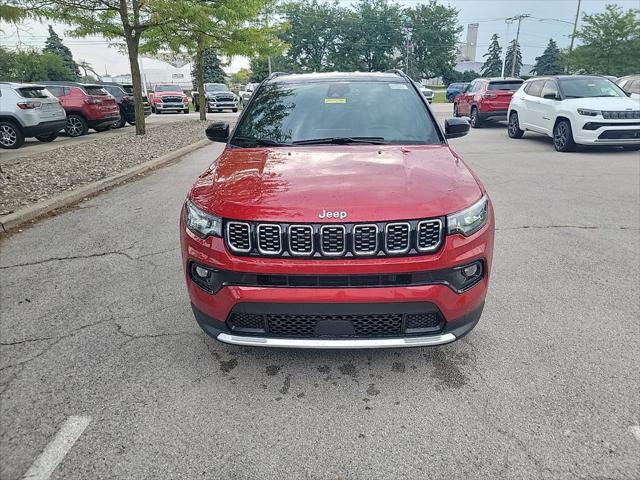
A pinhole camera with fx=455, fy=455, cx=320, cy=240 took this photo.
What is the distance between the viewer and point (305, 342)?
2480mm

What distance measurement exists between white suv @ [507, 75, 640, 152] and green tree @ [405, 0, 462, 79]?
221ft

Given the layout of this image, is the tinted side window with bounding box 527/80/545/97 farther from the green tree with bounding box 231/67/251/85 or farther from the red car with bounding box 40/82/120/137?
the green tree with bounding box 231/67/251/85

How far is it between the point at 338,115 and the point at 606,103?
29.8ft

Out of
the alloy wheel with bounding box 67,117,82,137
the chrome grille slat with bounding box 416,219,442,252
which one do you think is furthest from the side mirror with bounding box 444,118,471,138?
the alloy wheel with bounding box 67,117,82,137

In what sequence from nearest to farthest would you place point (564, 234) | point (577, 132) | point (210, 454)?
point (210, 454), point (564, 234), point (577, 132)

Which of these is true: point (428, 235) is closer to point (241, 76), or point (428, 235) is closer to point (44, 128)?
point (44, 128)

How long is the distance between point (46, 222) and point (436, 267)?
554 centimetres

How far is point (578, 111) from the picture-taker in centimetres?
1029

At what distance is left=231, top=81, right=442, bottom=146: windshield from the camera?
3.60m

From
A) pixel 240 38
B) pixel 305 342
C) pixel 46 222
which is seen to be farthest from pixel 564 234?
pixel 240 38

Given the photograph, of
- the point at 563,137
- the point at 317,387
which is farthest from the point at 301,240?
the point at 563,137

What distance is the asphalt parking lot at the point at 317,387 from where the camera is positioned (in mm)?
2168

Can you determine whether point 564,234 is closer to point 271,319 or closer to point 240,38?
point 271,319

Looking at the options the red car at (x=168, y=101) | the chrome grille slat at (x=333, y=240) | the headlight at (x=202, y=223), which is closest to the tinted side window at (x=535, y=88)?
the chrome grille slat at (x=333, y=240)
